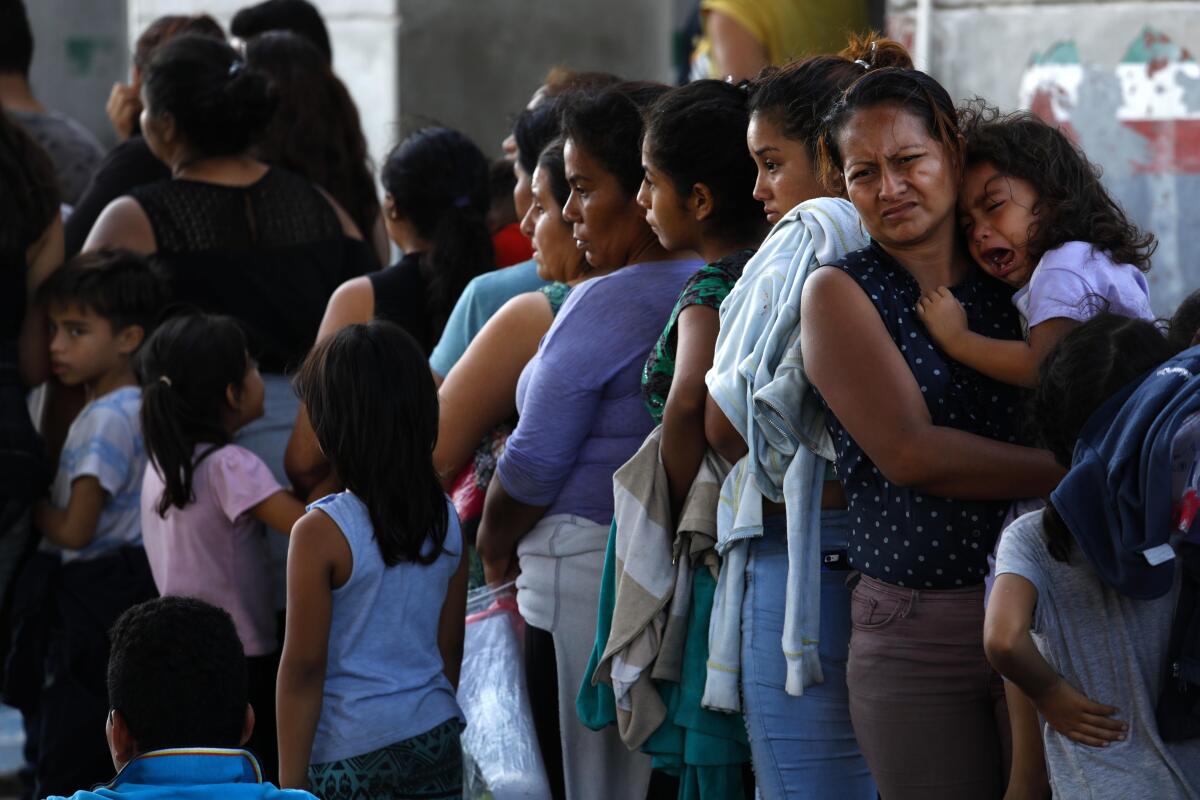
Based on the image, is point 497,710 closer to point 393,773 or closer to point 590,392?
point 393,773

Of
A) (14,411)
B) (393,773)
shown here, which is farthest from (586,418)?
(14,411)

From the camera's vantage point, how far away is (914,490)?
2.52 metres

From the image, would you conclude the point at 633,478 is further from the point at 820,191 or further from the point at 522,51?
the point at 522,51

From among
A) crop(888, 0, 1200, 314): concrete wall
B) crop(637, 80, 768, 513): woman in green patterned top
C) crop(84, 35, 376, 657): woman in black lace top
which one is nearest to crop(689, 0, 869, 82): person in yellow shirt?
crop(888, 0, 1200, 314): concrete wall

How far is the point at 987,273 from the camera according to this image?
2.65 metres

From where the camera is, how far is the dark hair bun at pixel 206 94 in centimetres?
425

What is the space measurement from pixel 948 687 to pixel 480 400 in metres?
1.26

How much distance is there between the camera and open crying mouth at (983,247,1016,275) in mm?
2594

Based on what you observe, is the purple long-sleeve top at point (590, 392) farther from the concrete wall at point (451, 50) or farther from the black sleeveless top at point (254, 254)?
the concrete wall at point (451, 50)

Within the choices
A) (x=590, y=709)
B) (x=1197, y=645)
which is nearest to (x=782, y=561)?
(x=590, y=709)

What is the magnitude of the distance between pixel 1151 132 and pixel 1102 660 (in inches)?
131

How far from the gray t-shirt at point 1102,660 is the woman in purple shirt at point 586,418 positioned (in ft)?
3.33

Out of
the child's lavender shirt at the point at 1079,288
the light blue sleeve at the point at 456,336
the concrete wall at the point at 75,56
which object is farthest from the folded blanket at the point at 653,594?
the concrete wall at the point at 75,56

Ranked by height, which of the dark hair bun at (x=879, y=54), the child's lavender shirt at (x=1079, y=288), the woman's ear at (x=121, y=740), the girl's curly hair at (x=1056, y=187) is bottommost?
the woman's ear at (x=121, y=740)
